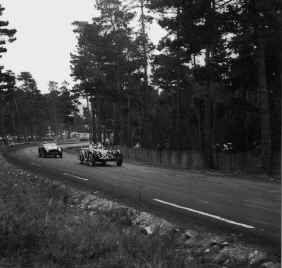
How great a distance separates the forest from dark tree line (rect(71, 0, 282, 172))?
2.0 inches

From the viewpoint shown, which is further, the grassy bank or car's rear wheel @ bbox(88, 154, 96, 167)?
car's rear wheel @ bbox(88, 154, 96, 167)

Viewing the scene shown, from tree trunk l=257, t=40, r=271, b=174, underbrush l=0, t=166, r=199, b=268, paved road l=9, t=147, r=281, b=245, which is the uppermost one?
tree trunk l=257, t=40, r=271, b=174

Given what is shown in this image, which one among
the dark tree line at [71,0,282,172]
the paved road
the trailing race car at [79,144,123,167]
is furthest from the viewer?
the trailing race car at [79,144,123,167]

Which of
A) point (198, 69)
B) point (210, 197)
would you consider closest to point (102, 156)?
point (198, 69)

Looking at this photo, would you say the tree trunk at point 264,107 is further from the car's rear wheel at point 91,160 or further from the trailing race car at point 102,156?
the car's rear wheel at point 91,160

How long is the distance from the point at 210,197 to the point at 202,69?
1245 cm

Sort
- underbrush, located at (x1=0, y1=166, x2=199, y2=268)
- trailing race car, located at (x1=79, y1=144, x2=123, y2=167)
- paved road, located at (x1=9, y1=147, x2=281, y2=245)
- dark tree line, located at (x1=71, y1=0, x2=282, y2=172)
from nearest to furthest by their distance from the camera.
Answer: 1. underbrush, located at (x1=0, y1=166, x2=199, y2=268)
2. paved road, located at (x1=9, y1=147, x2=281, y2=245)
3. dark tree line, located at (x1=71, y1=0, x2=282, y2=172)
4. trailing race car, located at (x1=79, y1=144, x2=123, y2=167)

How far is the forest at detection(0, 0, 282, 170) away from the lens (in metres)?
21.0

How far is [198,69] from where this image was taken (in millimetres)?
23297

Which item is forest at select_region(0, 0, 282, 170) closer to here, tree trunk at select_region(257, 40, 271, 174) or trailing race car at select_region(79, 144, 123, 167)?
tree trunk at select_region(257, 40, 271, 174)

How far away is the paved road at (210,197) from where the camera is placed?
8711 mm

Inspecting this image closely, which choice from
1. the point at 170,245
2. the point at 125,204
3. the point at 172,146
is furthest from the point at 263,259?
the point at 172,146

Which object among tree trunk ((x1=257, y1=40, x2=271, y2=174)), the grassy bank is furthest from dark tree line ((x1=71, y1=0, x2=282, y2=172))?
the grassy bank

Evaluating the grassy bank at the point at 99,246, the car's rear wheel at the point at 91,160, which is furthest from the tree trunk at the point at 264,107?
the grassy bank at the point at 99,246
